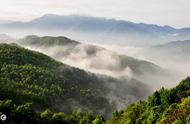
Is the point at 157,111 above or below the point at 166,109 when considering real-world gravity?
below

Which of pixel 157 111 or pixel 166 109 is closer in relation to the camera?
pixel 166 109

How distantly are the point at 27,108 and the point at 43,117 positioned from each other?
21334 millimetres

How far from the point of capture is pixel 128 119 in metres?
121

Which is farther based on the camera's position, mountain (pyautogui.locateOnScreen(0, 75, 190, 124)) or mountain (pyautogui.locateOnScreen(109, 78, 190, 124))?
mountain (pyautogui.locateOnScreen(0, 75, 190, 124))

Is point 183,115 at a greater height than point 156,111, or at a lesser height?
greater

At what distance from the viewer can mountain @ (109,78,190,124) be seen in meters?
83.0

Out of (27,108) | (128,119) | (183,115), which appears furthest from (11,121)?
(183,115)

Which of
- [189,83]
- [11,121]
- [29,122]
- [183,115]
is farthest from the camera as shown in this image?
[29,122]

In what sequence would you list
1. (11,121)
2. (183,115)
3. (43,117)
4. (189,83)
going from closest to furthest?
(183,115)
(189,83)
(11,121)
(43,117)

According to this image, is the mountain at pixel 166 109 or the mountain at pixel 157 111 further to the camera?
the mountain at pixel 157 111

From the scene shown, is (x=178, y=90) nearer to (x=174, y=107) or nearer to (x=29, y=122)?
(x=174, y=107)

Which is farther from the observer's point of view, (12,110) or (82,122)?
(82,122)

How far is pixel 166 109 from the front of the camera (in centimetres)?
9800

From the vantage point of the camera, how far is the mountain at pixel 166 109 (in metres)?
83.0
